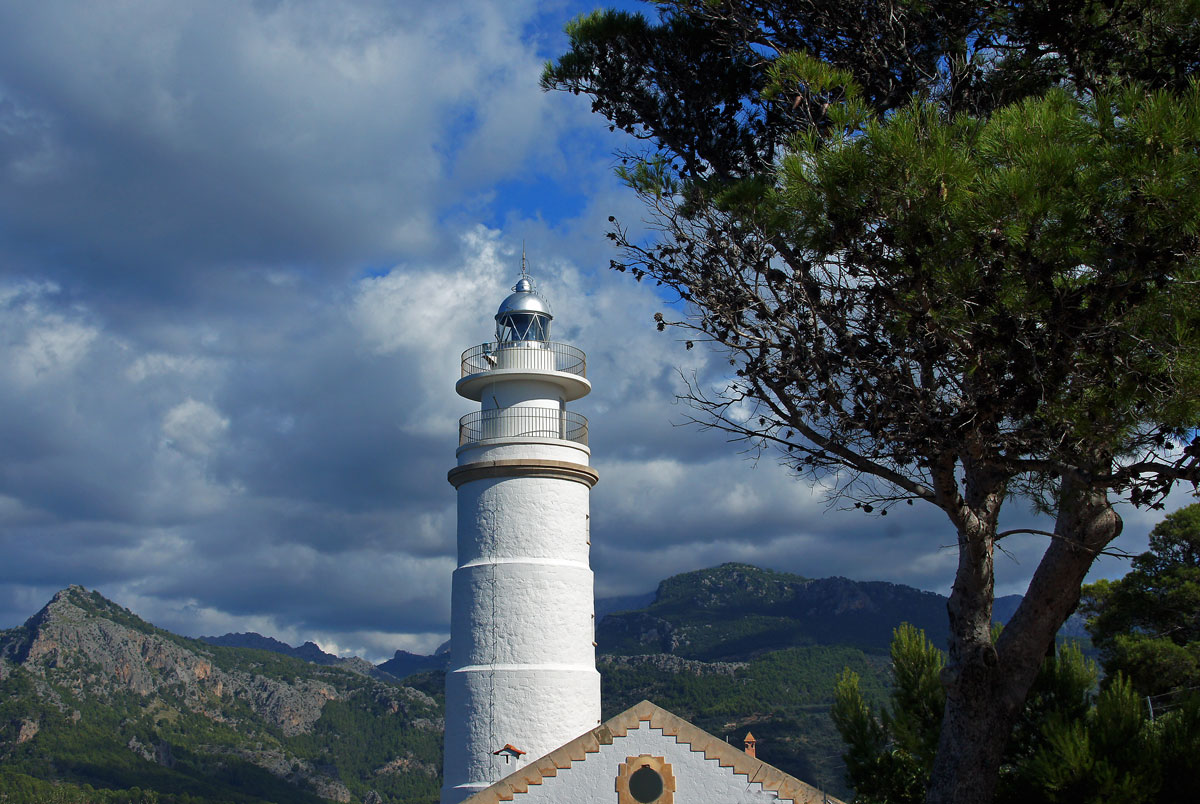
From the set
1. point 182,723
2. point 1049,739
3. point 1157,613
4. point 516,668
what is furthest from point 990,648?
point 182,723

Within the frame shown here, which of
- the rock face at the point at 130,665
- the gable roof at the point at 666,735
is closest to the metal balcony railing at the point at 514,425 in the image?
the gable roof at the point at 666,735

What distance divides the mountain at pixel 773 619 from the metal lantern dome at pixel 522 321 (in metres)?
109

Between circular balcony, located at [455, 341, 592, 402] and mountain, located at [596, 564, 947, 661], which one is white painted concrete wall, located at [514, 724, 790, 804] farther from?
mountain, located at [596, 564, 947, 661]

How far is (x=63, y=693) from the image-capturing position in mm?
87250

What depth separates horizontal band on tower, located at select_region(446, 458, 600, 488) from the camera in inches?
714

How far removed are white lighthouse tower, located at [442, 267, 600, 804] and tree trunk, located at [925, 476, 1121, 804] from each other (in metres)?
8.05

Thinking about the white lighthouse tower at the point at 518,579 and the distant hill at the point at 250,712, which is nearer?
the white lighthouse tower at the point at 518,579

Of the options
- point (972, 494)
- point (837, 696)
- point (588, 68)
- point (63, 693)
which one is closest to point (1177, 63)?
point (972, 494)

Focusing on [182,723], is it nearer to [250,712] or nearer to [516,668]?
[250,712]

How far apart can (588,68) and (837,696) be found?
33.4 feet

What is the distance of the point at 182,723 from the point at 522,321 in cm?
8223

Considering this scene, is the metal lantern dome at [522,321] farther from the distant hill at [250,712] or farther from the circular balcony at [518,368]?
the distant hill at [250,712]

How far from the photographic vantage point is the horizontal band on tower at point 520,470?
18.1 meters

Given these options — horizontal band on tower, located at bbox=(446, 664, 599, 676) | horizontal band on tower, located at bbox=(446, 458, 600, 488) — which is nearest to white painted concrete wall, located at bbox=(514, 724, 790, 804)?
horizontal band on tower, located at bbox=(446, 664, 599, 676)
